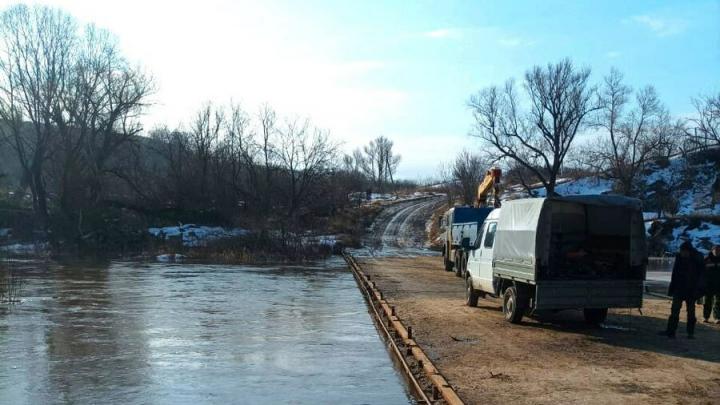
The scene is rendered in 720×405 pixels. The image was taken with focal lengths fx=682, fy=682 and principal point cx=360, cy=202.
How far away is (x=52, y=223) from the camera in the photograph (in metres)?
Result: 49.3

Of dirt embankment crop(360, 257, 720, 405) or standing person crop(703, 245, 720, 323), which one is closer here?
dirt embankment crop(360, 257, 720, 405)

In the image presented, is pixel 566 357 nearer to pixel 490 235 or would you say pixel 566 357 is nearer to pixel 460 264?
pixel 490 235

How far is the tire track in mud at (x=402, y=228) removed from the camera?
53.9m

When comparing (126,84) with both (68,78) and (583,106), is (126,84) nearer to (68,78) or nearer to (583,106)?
(68,78)

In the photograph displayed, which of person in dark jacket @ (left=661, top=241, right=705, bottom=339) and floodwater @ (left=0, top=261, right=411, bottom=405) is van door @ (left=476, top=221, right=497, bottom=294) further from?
person in dark jacket @ (left=661, top=241, right=705, bottom=339)

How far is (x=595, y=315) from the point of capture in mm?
13797

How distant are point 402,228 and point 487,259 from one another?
4903 centimetres

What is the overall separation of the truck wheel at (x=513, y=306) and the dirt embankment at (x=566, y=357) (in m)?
0.23

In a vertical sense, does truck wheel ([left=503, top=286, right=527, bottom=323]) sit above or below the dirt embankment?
above

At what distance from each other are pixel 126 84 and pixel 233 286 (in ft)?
125

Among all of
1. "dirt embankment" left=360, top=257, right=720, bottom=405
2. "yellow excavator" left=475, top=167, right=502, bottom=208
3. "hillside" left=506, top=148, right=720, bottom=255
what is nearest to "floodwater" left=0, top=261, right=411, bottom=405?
"dirt embankment" left=360, top=257, right=720, bottom=405

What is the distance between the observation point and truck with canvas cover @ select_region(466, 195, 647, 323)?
12.6 m

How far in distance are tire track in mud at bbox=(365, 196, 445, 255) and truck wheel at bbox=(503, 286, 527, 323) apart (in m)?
34.4

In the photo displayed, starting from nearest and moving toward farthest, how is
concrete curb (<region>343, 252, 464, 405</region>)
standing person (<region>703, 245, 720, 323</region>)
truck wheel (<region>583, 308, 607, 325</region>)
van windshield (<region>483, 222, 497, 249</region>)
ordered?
concrete curb (<region>343, 252, 464, 405</region>) → standing person (<region>703, 245, 720, 323</region>) → truck wheel (<region>583, 308, 607, 325</region>) → van windshield (<region>483, 222, 497, 249</region>)
